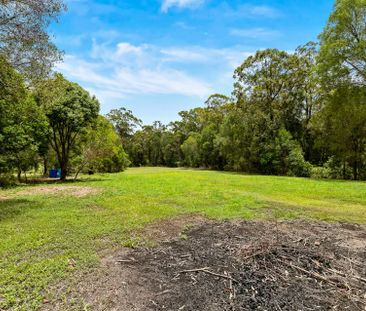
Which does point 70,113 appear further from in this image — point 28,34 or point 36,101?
point 28,34

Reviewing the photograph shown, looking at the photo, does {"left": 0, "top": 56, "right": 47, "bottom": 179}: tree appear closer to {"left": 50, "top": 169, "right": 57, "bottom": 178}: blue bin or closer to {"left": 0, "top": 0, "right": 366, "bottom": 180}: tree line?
{"left": 0, "top": 0, "right": 366, "bottom": 180}: tree line

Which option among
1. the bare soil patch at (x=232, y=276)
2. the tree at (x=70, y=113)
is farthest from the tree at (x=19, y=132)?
the bare soil patch at (x=232, y=276)

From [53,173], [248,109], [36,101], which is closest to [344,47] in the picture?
[248,109]

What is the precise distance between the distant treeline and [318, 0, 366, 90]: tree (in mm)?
54

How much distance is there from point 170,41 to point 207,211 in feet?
24.7

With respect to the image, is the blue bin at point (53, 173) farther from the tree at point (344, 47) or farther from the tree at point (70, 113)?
the tree at point (344, 47)

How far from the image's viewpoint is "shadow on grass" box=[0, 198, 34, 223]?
672cm

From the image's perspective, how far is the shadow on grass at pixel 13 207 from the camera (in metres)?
6.72

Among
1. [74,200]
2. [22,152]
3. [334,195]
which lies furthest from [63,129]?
[334,195]

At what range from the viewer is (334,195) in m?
10.0

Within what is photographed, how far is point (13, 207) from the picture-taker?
25.1 feet

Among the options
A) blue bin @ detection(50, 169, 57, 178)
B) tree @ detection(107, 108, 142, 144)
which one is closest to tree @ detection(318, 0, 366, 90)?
blue bin @ detection(50, 169, 57, 178)

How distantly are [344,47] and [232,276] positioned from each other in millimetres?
17942

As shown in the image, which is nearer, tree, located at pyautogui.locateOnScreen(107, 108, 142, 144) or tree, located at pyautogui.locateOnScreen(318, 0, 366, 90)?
tree, located at pyautogui.locateOnScreen(318, 0, 366, 90)
